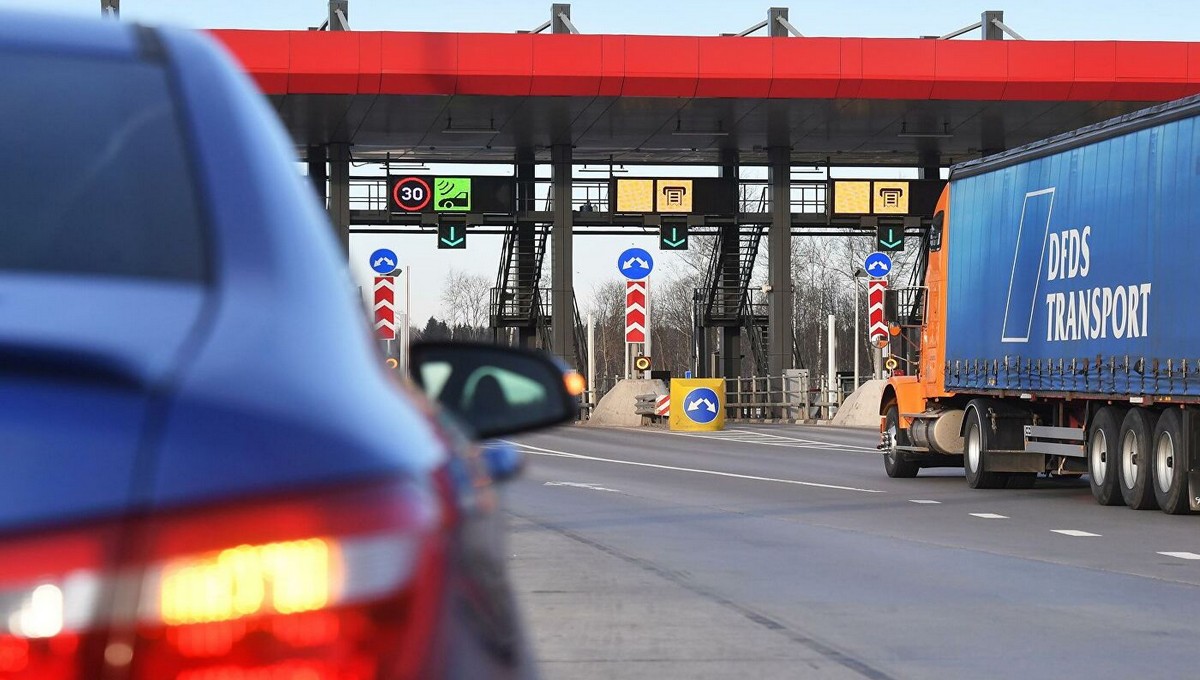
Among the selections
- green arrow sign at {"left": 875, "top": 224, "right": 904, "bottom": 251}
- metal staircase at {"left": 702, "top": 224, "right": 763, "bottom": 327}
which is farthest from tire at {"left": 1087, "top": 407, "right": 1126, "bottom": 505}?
metal staircase at {"left": 702, "top": 224, "right": 763, "bottom": 327}

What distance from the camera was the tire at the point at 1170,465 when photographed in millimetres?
16500

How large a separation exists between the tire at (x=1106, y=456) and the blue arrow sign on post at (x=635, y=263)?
2077 cm

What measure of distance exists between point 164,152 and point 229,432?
81 cm

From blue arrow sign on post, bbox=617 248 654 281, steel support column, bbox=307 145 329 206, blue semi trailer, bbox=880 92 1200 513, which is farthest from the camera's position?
steel support column, bbox=307 145 329 206

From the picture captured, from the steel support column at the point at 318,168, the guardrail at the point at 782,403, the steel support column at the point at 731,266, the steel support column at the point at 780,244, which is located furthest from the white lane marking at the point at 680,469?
the steel support column at the point at 731,266

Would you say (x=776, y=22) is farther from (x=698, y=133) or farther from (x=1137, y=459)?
(x=1137, y=459)

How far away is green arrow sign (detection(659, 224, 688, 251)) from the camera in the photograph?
171 feet

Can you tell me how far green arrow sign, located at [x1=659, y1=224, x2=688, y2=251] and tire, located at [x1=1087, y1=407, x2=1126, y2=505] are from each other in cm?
3358

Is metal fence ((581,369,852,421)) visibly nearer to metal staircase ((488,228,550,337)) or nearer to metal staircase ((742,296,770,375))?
metal staircase ((488,228,550,337))

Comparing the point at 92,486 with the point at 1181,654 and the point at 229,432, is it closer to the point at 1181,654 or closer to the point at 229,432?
the point at 229,432

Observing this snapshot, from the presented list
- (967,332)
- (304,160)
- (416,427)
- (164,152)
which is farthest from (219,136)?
(304,160)

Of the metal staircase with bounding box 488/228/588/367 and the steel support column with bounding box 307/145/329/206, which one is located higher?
the steel support column with bounding box 307/145/329/206

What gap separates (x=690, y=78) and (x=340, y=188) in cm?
1102

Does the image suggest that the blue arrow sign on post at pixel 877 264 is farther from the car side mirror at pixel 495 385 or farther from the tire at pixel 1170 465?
the car side mirror at pixel 495 385
